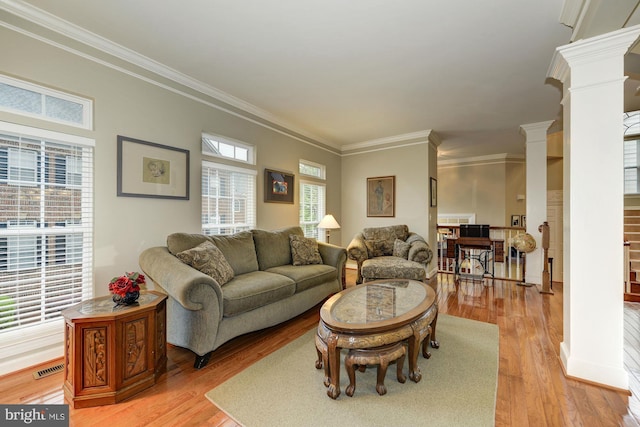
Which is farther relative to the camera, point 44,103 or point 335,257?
point 335,257

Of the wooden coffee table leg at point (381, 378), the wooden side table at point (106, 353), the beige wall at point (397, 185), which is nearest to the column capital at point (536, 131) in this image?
the beige wall at point (397, 185)

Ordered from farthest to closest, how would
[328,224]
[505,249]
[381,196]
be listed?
1. [505,249]
2. [381,196]
3. [328,224]

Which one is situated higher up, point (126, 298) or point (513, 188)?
point (513, 188)

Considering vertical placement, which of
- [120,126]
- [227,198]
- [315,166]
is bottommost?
[227,198]

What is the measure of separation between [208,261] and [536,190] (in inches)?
207

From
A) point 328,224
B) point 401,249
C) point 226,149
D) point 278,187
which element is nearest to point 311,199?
point 328,224

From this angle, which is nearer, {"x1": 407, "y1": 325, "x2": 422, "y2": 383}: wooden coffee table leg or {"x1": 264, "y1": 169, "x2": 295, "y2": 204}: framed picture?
{"x1": 407, "y1": 325, "x2": 422, "y2": 383}: wooden coffee table leg

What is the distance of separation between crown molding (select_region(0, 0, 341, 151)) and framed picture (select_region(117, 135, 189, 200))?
2.49 feet

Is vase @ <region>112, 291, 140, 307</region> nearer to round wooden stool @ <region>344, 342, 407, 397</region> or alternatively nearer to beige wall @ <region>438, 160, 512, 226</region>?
round wooden stool @ <region>344, 342, 407, 397</region>

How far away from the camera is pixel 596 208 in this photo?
6.40ft

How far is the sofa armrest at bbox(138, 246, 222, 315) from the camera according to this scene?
1997 millimetres

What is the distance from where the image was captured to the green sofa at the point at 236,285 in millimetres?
2127

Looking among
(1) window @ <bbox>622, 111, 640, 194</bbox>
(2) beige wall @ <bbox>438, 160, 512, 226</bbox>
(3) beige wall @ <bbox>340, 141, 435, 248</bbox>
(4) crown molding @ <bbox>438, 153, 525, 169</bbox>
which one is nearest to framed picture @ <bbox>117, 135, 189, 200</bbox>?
(3) beige wall @ <bbox>340, 141, 435, 248</bbox>

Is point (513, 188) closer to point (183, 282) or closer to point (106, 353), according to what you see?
point (183, 282)
